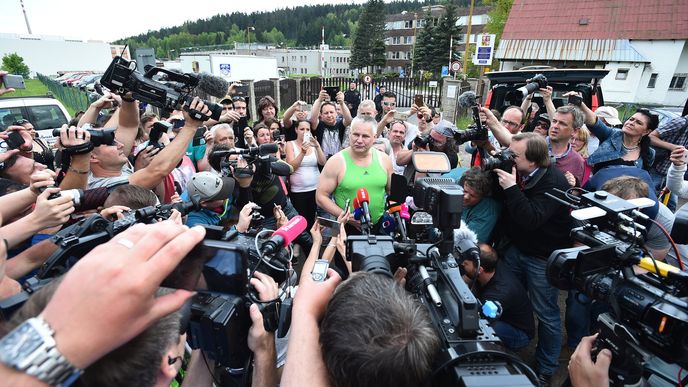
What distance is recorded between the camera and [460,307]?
1232mm

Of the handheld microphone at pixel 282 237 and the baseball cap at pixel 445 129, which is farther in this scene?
the baseball cap at pixel 445 129

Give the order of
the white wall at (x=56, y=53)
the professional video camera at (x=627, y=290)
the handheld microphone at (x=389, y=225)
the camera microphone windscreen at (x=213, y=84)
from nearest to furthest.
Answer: the professional video camera at (x=627, y=290) → the handheld microphone at (x=389, y=225) → the camera microphone windscreen at (x=213, y=84) → the white wall at (x=56, y=53)

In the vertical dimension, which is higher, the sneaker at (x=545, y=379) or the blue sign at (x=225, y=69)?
the blue sign at (x=225, y=69)

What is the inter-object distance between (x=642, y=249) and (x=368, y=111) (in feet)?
12.9

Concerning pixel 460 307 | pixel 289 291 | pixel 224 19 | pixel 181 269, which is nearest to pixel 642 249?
pixel 460 307

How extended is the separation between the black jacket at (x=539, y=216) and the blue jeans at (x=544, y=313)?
0.12 m

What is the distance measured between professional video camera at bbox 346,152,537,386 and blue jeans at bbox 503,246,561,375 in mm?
1524

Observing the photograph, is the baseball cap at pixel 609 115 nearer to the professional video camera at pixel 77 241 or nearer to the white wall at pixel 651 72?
the professional video camera at pixel 77 241

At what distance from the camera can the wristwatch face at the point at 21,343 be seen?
0.64 m

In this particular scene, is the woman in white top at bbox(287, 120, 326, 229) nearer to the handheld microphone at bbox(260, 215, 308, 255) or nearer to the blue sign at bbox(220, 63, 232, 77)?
the handheld microphone at bbox(260, 215, 308, 255)

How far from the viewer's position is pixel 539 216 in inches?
107

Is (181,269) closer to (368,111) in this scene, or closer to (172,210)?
(172,210)

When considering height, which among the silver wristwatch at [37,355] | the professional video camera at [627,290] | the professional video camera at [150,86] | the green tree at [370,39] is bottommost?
the professional video camera at [627,290]

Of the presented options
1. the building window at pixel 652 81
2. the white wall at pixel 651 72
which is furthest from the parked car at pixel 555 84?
the building window at pixel 652 81
